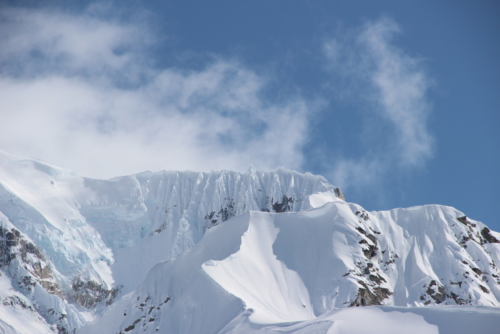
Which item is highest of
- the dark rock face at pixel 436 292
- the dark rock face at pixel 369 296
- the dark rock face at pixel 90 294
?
the dark rock face at pixel 436 292

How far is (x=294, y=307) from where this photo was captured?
8256 centimetres

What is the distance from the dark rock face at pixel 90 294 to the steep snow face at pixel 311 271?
28.0 meters

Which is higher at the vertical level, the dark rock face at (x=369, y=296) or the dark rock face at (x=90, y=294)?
the dark rock face at (x=369, y=296)

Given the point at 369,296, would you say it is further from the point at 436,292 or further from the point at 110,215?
the point at 110,215

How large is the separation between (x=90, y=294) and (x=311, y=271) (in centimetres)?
5960

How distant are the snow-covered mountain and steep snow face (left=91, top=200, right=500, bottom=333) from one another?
0.24 m

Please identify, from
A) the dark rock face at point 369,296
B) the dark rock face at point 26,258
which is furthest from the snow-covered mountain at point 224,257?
the dark rock face at point 369,296

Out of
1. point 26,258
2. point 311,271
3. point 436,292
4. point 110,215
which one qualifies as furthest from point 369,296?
point 110,215

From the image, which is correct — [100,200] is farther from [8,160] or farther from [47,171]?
[8,160]

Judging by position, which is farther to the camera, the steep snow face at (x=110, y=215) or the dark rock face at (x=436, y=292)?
the steep snow face at (x=110, y=215)

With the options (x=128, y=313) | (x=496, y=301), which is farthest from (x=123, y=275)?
(x=496, y=301)

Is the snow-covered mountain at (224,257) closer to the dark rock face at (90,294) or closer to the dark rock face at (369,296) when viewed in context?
the dark rock face at (90,294)

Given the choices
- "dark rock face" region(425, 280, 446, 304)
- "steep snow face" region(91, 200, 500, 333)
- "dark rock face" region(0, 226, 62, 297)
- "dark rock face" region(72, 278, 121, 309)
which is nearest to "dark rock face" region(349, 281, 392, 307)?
"steep snow face" region(91, 200, 500, 333)

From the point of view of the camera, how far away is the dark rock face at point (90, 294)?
127 metres
